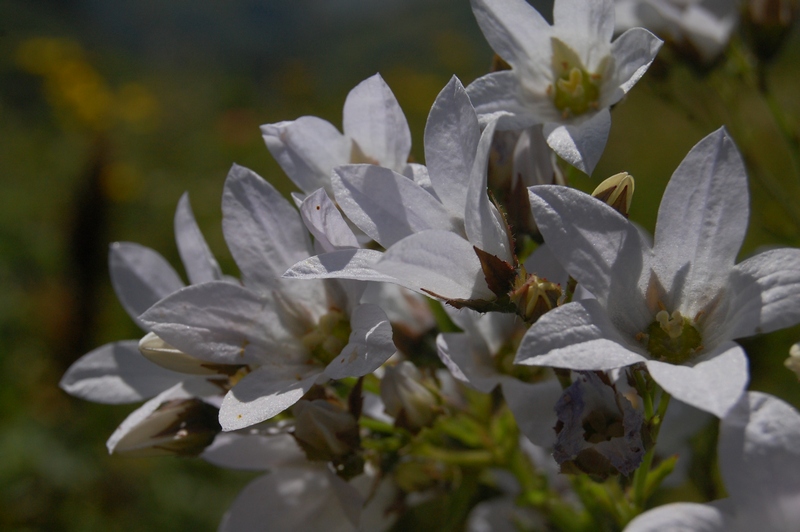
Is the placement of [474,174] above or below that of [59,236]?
above

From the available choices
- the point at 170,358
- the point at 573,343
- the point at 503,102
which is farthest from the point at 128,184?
the point at 573,343

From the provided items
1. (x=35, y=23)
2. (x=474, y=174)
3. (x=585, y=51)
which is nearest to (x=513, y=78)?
(x=585, y=51)

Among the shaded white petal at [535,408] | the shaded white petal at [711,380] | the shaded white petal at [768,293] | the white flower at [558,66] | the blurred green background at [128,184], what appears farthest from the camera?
the blurred green background at [128,184]

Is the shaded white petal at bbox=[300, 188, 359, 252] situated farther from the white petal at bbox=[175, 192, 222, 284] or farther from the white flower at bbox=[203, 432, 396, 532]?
the white flower at bbox=[203, 432, 396, 532]

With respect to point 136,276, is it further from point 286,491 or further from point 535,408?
point 535,408

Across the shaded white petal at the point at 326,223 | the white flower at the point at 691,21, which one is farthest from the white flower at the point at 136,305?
the white flower at the point at 691,21

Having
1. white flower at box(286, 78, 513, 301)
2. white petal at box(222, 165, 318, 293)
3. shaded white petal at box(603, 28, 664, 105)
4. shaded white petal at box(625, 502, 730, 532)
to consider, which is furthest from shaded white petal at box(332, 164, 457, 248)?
shaded white petal at box(625, 502, 730, 532)

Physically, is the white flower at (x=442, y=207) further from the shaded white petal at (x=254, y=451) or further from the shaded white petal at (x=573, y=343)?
the shaded white petal at (x=254, y=451)

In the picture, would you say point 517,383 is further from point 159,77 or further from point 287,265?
point 159,77
